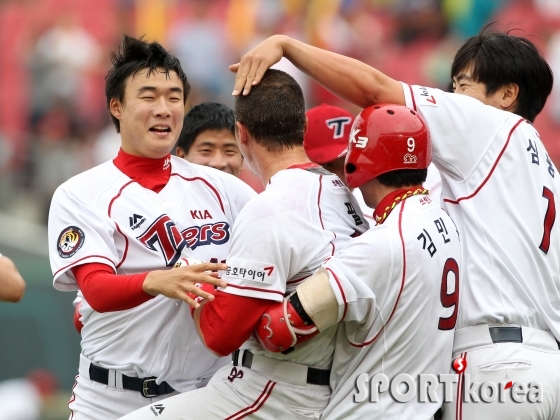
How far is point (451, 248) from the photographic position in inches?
149

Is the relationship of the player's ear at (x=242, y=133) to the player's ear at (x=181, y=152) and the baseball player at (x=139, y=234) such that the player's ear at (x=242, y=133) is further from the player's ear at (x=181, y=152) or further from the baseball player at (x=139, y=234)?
the player's ear at (x=181, y=152)

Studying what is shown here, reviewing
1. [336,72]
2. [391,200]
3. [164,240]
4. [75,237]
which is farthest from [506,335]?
[75,237]

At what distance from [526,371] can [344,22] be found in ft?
33.0

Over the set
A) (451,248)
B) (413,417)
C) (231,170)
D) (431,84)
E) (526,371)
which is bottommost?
(413,417)

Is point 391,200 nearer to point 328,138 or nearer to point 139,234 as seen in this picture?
point 139,234

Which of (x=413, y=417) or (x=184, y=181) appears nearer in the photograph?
(x=413, y=417)

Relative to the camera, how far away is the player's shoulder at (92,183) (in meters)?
4.39

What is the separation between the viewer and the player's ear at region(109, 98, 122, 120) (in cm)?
465

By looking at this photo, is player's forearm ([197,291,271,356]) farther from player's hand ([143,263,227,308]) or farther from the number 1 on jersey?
the number 1 on jersey

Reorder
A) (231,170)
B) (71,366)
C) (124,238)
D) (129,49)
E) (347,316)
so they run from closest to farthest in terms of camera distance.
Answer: (347,316) → (124,238) → (129,49) → (231,170) → (71,366)

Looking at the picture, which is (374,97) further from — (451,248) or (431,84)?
(431,84)

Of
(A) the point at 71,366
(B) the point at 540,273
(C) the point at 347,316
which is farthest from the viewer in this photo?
(A) the point at 71,366

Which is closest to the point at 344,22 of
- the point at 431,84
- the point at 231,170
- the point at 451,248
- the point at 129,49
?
the point at 431,84

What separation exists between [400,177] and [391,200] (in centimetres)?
11
